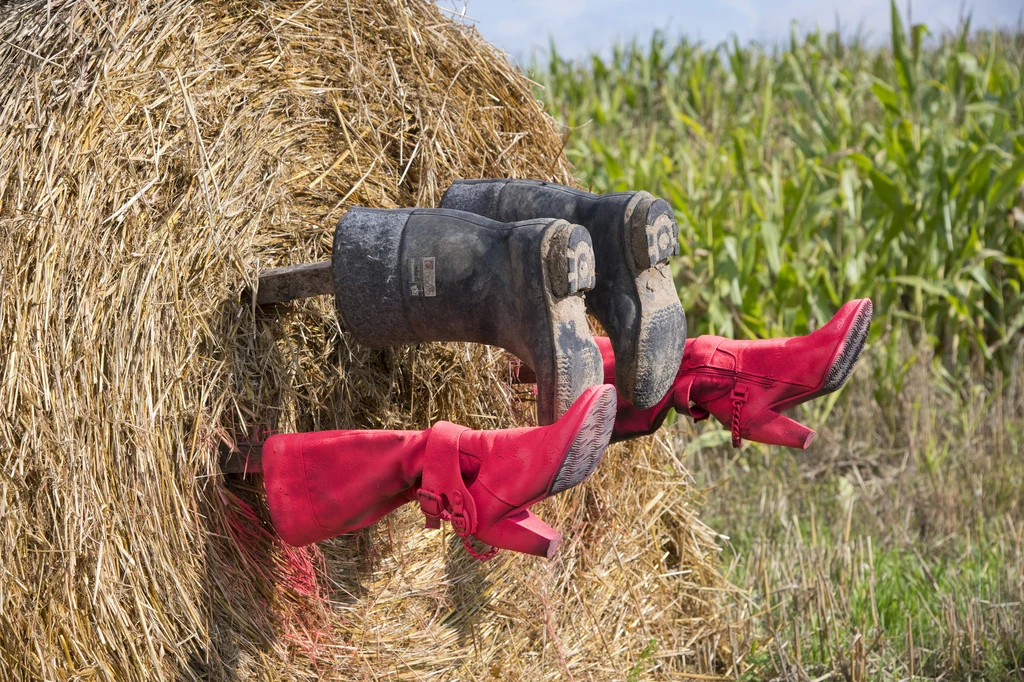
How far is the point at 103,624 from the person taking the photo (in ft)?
4.65

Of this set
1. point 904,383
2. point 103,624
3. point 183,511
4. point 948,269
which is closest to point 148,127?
point 183,511

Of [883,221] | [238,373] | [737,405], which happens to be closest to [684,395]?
[737,405]

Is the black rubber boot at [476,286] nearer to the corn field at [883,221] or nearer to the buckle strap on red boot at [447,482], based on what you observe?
the buckle strap on red boot at [447,482]

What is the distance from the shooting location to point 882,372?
319 cm

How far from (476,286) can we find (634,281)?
234mm

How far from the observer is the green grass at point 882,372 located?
Result: 2048mm

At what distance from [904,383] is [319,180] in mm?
2146

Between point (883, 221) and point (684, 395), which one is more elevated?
point (883, 221)

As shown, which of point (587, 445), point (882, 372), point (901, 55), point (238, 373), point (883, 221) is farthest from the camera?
point (901, 55)

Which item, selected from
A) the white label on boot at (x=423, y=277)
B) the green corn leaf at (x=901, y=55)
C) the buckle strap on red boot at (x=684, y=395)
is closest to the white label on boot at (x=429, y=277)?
the white label on boot at (x=423, y=277)

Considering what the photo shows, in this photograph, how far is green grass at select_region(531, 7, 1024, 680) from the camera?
6.72ft

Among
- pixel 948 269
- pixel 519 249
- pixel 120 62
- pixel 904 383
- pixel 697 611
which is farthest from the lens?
pixel 948 269

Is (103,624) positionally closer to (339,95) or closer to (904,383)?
(339,95)

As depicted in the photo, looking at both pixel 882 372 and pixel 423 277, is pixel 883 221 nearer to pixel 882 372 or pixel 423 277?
pixel 882 372
